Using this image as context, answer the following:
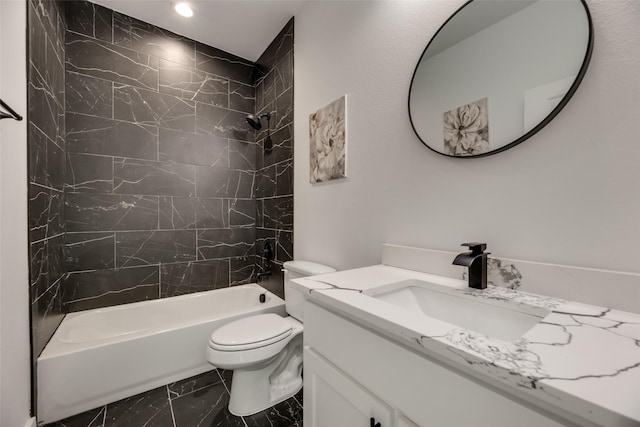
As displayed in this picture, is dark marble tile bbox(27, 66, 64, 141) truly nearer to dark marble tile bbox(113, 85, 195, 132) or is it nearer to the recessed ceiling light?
dark marble tile bbox(113, 85, 195, 132)

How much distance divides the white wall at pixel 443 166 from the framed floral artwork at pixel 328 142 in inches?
2.4

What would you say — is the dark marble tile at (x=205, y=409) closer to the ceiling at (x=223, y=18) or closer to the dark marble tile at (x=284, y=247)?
the dark marble tile at (x=284, y=247)

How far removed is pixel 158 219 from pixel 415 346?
2.37 m

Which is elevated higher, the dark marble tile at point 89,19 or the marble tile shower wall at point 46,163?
the dark marble tile at point 89,19

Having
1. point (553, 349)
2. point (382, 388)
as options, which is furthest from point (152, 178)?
point (553, 349)

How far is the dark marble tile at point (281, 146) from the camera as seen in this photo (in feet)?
7.20

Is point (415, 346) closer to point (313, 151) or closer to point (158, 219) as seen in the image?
point (313, 151)

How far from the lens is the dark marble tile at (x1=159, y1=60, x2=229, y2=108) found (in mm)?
2293

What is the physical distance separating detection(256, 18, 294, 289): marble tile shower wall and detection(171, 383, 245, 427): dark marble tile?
93 centimetres

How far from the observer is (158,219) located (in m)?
2.26

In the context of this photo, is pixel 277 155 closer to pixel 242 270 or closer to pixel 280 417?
pixel 242 270

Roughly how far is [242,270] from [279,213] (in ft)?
2.69

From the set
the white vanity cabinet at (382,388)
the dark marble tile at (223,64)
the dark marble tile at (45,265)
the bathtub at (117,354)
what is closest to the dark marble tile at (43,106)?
the dark marble tile at (45,265)

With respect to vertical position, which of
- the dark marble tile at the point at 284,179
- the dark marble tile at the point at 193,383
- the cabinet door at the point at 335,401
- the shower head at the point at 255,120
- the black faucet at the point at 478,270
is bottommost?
the dark marble tile at the point at 193,383
